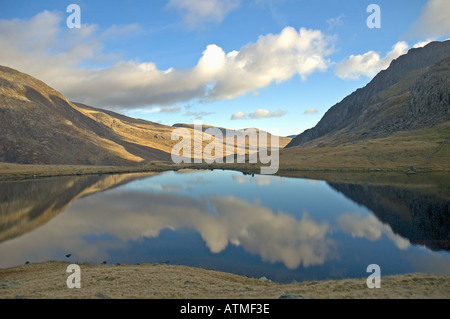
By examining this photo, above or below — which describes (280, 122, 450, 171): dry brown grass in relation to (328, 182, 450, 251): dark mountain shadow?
above

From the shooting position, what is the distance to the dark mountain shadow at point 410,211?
3578 cm

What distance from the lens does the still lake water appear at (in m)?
29.9

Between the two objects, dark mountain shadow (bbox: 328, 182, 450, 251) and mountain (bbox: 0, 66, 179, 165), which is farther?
mountain (bbox: 0, 66, 179, 165)

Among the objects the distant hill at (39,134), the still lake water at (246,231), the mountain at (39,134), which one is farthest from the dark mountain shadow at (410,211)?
the mountain at (39,134)

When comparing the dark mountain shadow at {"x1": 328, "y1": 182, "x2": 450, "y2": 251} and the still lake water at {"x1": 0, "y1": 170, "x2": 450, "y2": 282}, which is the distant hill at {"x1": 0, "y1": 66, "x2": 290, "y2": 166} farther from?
the dark mountain shadow at {"x1": 328, "y1": 182, "x2": 450, "y2": 251}

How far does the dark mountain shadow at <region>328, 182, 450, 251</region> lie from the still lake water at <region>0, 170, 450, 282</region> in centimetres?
13

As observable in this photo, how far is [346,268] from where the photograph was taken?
27859mm

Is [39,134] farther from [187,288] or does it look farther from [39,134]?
[187,288]

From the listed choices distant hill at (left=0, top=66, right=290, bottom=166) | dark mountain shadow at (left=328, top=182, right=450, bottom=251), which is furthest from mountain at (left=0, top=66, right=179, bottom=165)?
dark mountain shadow at (left=328, top=182, right=450, bottom=251)

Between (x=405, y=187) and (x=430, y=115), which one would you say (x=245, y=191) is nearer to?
(x=405, y=187)

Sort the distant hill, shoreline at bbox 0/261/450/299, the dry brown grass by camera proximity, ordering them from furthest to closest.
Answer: the distant hill < the dry brown grass < shoreline at bbox 0/261/450/299

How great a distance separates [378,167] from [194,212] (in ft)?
264

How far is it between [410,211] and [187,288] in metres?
46.0

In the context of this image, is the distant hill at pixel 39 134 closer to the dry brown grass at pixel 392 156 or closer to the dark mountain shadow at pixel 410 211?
the dry brown grass at pixel 392 156
